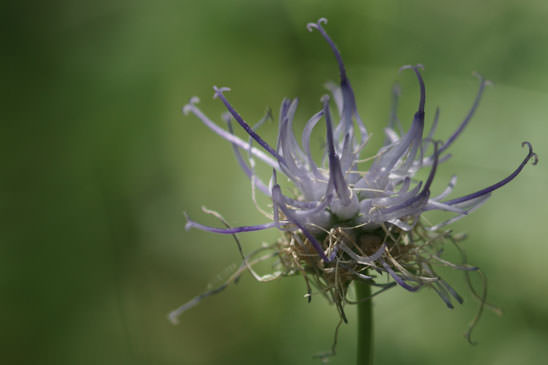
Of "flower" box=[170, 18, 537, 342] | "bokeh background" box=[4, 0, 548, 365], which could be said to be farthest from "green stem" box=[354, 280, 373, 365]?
"bokeh background" box=[4, 0, 548, 365]

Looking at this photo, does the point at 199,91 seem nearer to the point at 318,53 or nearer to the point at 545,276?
the point at 318,53

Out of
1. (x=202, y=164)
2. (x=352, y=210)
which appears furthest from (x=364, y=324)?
(x=202, y=164)

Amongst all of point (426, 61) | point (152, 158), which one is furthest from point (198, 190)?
point (426, 61)

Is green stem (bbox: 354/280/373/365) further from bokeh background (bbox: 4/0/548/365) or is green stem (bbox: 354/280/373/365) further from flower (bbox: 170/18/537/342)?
bokeh background (bbox: 4/0/548/365)

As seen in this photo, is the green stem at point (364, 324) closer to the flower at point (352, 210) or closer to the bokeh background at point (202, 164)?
the flower at point (352, 210)

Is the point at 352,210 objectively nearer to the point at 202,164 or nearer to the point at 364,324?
the point at 364,324

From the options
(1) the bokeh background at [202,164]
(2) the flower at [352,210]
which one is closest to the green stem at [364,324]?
(2) the flower at [352,210]
